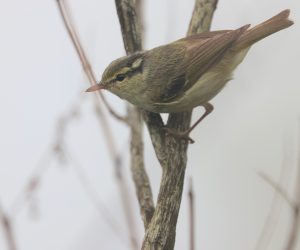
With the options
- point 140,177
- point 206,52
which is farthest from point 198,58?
point 140,177

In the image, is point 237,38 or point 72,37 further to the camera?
point 237,38

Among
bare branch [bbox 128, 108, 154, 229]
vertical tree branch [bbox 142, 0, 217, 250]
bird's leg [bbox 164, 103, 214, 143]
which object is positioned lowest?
bird's leg [bbox 164, 103, 214, 143]

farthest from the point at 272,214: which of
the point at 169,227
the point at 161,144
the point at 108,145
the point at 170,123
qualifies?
the point at 108,145

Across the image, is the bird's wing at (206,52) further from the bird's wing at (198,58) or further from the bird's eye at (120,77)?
the bird's eye at (120,77)

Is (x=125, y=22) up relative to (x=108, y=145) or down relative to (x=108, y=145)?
up

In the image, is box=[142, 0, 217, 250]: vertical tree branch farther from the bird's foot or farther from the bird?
the bird

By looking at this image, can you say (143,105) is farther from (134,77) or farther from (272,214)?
(272,214)

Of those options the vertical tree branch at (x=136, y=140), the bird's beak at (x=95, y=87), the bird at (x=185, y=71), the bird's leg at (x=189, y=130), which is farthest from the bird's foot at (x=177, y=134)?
the bird's beak at (x=95, y=87)

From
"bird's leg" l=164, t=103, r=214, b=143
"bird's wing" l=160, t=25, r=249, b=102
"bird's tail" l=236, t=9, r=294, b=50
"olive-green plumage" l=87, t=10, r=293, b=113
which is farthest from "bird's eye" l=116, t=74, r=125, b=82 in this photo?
"bird's tail" l=236, t=9, r=294, b=50

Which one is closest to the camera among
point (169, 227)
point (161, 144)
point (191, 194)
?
point (191, 194)
